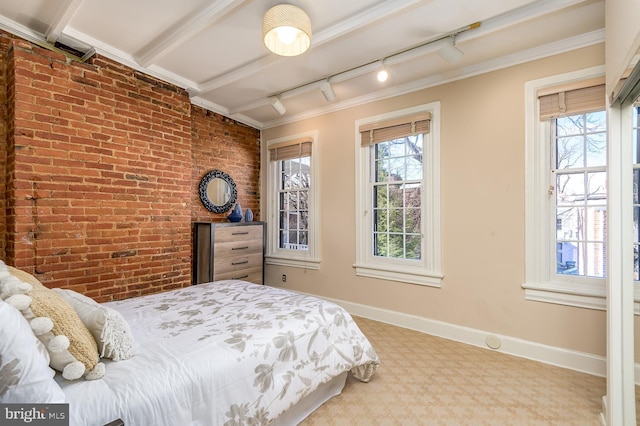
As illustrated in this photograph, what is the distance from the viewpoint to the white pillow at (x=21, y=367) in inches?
35.2

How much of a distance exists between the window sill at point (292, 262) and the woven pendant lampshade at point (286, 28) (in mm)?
2610

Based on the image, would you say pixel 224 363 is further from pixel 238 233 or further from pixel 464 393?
pixel 238 233

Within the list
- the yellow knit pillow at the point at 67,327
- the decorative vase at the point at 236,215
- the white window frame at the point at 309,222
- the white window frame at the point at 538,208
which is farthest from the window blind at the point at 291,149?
the yellow knit pillow at the point at 67,327

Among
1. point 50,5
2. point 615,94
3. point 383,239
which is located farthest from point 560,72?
point 50,5

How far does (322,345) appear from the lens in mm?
1803

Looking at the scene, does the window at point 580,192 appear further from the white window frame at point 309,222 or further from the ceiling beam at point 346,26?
the white window frame at point 309,222

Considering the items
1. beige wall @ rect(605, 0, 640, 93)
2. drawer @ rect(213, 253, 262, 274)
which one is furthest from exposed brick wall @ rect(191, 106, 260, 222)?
beige wall @ rect(605, 0, 640, 93)

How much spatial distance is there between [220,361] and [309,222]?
9.36 feet

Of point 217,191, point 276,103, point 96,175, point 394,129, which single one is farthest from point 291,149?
point 96,175

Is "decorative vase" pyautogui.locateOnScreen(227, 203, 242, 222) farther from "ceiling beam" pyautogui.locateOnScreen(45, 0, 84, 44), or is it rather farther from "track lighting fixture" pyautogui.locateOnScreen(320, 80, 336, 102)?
"ceiling beam" pyautogui.locateOnScreen(45, 0, 84, 44)

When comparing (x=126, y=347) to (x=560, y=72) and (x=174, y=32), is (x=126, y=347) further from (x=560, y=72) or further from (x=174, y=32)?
(x=560, y=72)

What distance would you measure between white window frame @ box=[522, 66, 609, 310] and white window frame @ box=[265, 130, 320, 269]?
92.3 inches

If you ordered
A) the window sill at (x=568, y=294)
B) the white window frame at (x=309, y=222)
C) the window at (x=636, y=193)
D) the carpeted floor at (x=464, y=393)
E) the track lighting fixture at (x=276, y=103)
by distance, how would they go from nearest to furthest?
the window at (x=636, y=193) → the carpeted floor at (x=464, y=393) → the window sill at (x=568, y=294) → the track lighting fixture at (x=276, y=103) → the white window frame at (x=309, y=222)

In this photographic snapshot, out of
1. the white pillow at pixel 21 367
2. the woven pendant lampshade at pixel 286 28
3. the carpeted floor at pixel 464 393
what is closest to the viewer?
the white pillow at pixel 21 367
